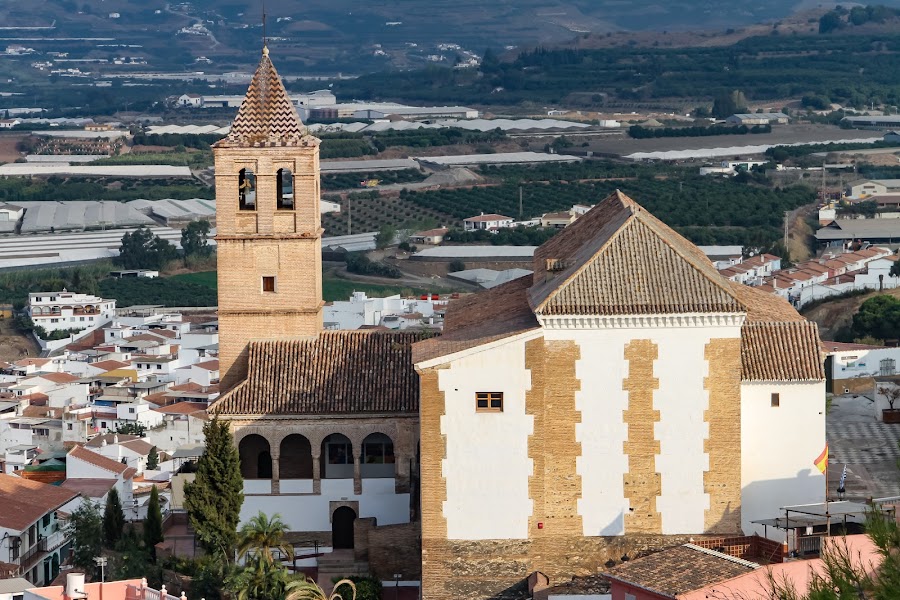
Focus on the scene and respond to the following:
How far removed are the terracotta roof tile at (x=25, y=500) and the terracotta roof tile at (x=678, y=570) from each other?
13441 mm

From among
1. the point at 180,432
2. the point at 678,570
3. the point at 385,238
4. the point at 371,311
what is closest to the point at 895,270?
the point at 371,311

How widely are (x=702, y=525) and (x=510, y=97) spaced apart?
506 ft

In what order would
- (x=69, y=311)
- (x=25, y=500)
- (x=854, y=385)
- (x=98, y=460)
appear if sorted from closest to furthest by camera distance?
(x=25, y=500) < (x=98, y=460) < (x=854, y=385) < (x=69, y=311)

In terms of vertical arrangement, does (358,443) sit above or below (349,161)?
below

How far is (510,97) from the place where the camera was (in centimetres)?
18100

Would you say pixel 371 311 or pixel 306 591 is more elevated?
pixel 371 311

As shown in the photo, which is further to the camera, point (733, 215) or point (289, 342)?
point (733, 215)

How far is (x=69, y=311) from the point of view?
74812mm

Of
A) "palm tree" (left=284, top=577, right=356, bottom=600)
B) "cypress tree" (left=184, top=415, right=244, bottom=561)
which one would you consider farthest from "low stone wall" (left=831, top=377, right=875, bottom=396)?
"palm tree" (left=284, top=577, right=356, bottom=600)

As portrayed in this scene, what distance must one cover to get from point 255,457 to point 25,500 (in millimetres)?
8027

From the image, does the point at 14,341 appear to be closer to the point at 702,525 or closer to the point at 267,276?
the point at 267,276

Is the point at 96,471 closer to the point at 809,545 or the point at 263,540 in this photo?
the point at 263,540

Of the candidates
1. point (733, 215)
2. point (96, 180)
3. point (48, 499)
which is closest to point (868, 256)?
point (733, 215)

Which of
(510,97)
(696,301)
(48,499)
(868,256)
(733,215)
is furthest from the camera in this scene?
(510,97)
